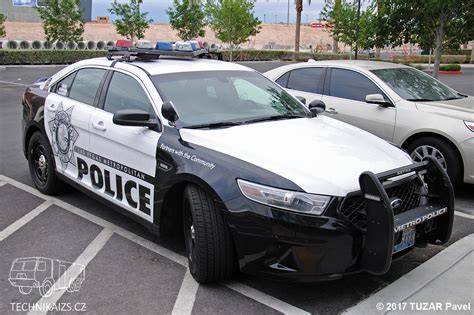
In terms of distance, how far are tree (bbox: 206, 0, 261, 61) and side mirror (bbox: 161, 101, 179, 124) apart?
3100 centimetres

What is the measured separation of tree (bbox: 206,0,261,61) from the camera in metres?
33.9

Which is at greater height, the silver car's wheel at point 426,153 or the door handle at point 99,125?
the door handle at point 99,125

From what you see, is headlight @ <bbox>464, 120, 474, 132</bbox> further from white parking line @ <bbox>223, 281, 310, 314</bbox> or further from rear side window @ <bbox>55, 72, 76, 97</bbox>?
rear side window @ <bbox>55, 72, 76, 97</bbox>

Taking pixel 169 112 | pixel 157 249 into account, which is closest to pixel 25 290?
pixel 157 249

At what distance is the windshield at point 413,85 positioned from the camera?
654 cm

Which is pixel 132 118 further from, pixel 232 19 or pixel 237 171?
pixel 232 19

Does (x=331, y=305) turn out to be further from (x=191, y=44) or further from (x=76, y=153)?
(x=191, y=44)

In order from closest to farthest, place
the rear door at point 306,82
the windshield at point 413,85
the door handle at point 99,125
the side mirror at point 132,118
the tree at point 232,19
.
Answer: the side mirror at point 132,118, the door handle at point 99,125, the windshield at point 413,85, the rear door at point 306,82, the tree at point 232,19

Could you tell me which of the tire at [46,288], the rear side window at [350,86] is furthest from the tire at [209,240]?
the rear side window at [350,86]

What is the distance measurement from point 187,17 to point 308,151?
3282 cm

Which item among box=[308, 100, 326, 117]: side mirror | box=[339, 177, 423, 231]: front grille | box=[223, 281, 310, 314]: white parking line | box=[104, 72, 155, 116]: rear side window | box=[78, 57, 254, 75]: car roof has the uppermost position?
box=[78, 57, 254, 75]: car roof

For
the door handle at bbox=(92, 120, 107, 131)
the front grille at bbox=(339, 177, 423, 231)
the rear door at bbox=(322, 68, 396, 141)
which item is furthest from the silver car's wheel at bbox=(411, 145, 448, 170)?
the door handle at bbox=(92, 120, 107, 131)

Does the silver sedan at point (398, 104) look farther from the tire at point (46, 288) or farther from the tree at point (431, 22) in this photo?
the tree at point (431, 22)

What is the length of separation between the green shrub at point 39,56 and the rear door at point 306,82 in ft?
77.4
